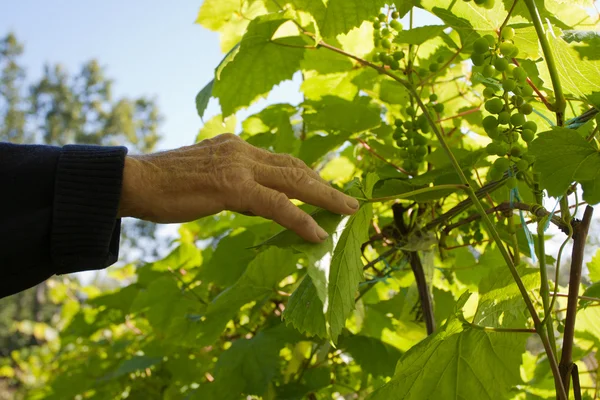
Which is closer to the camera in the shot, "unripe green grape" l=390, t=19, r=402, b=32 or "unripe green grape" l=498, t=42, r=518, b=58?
"unripe green grape" l=498, t=42, r=518, b=58

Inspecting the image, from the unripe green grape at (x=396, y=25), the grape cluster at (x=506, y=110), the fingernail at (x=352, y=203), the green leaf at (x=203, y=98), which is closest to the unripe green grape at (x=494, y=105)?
the grape cluster at (x=506, y=110)

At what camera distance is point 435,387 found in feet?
3.45

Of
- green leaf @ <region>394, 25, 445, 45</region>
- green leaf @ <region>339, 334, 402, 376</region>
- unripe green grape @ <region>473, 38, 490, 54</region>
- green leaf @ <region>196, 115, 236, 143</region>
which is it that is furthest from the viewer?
green leaf @ <region>196, 115, 236, 143</region>

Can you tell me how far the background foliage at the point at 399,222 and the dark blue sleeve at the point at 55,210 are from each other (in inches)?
13.1

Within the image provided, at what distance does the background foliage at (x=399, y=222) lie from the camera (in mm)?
994

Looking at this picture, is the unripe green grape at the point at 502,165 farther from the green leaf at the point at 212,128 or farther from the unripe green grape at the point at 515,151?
the green leaf at the point at 212,128

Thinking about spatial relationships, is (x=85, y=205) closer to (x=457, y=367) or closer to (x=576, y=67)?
(x=457, y=367)

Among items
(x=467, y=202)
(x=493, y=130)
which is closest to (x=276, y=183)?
(x=493, y=130)

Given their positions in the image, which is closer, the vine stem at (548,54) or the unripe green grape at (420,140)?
the vine stem at (548,54)

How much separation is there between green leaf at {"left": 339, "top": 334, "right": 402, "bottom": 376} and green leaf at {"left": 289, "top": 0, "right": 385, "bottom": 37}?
0.83m

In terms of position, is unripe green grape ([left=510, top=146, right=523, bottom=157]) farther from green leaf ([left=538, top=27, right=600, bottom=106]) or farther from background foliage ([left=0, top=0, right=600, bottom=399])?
green leaf ([left=538, top=27, right=600, bottom=106])

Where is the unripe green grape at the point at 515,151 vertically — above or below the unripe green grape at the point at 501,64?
below

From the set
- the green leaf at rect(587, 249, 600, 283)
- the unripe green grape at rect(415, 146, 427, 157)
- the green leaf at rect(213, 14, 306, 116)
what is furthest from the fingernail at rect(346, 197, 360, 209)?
the green leaf at rect(587, 249, 600, 283)

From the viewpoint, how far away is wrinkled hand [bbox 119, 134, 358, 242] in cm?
99
